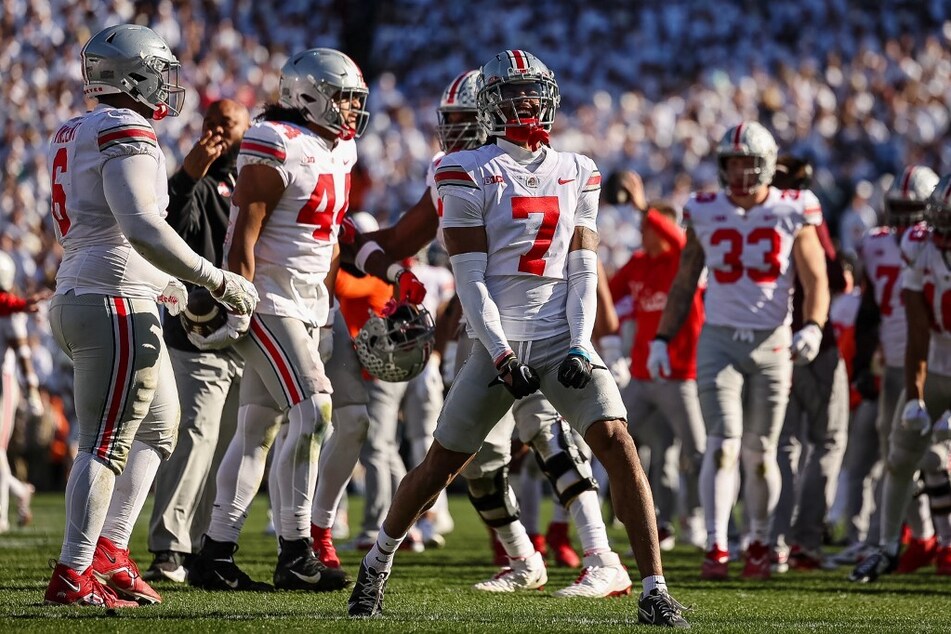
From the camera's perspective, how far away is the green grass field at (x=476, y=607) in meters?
4.68

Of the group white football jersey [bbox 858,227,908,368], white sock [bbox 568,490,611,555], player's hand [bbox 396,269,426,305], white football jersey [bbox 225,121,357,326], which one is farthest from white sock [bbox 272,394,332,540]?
white football jersey [bbox 858,227,908,368]

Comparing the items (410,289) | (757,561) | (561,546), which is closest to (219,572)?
(410,289)

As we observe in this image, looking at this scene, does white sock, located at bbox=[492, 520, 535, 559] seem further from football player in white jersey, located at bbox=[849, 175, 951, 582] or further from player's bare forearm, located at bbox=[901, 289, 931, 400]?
player's bare forearm, located at bbox=[901, 289, 931, 400]

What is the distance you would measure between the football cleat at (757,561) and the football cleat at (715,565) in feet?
0.46

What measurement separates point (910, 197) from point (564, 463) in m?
2.93

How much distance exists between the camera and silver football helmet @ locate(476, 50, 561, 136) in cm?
507

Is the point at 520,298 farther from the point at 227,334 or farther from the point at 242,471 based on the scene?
the point at 242,471

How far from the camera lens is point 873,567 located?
7082 millimetres

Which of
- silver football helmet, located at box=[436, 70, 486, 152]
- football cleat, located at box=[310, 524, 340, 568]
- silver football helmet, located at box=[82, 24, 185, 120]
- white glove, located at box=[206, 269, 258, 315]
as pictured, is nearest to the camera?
white glove, located at box=[206, 269, 258, 315]

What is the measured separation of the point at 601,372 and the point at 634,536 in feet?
1.80

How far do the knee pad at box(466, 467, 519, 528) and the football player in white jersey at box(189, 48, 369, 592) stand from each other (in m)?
0.69

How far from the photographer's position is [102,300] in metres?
5.00

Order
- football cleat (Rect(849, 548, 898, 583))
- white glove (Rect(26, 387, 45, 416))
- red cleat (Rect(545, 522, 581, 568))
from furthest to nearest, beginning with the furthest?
white glove (Rect(26, 387, 45, 416)), red cleat (Rect(545, 522, 581, 568)), football cleat (Rect(849, 548, 898, 583))

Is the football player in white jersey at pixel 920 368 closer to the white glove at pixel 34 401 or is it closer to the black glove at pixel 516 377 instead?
the black glove at pixel 516 377
